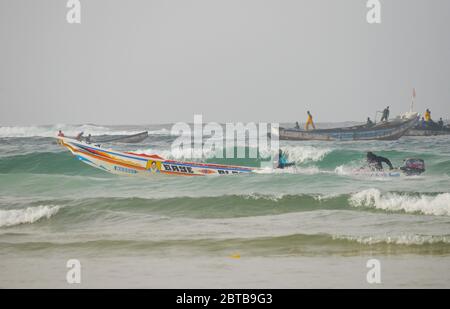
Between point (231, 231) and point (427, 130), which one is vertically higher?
point (427, 130)

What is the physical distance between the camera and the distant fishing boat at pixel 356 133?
3981cm

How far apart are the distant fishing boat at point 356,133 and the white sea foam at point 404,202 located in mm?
24443

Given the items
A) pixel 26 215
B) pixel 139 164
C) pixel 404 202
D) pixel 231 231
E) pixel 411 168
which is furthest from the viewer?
pixel 139 164

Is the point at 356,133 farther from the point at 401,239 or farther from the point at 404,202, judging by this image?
the point at 401,239

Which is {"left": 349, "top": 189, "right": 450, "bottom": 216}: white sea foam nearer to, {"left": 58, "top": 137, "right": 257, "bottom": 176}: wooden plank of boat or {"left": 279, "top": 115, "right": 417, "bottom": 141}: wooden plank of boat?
{"left": 58, "top": 137, "right": 257, "bottom": 176}: wooden plank of boat

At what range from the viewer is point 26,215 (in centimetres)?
1501

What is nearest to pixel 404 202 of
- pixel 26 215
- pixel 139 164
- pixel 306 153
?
pixel 26 215

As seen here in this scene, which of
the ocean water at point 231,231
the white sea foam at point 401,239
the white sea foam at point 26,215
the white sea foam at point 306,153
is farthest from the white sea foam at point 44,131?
the white sea foam at point 401,239

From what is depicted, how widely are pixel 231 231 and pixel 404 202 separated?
194 inches

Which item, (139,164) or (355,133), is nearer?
(139,164)

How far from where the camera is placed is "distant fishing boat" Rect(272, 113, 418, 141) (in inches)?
1567

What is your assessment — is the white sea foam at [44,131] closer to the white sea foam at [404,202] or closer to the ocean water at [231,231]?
the ocean water at [231,231]

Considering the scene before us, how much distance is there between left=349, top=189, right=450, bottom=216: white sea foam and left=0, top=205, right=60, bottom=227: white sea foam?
26.6 ft

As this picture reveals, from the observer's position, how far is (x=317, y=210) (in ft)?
48.8
